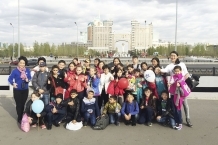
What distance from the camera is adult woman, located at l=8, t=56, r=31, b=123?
5551 mm

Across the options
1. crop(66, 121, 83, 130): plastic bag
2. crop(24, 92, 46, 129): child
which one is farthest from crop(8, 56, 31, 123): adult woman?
crop(66, 121, 83, 130): plastic bag

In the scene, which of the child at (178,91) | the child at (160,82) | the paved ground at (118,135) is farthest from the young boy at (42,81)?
the child at (178,91)

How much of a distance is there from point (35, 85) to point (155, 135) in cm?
293

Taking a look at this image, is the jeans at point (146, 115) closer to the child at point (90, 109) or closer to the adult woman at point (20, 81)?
the child at point (90, 109)

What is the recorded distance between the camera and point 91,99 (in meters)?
5.55

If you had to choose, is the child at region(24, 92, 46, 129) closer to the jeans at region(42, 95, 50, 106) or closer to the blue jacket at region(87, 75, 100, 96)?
the jeans at region(42, 95, 50, 106)

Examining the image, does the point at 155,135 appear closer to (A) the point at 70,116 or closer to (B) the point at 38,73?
(A) the point at 70,116

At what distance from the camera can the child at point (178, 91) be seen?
530cm

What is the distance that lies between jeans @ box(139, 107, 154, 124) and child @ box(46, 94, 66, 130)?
1.75 metres

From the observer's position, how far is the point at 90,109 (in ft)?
17.9

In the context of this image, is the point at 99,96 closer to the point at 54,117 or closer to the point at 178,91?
the point at 54,117

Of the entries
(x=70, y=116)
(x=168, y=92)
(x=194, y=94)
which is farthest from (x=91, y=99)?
(x=194, y=94)

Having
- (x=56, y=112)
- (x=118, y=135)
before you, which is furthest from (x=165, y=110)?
(x=56, y=112)

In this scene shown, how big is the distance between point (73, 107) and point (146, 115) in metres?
1.67
